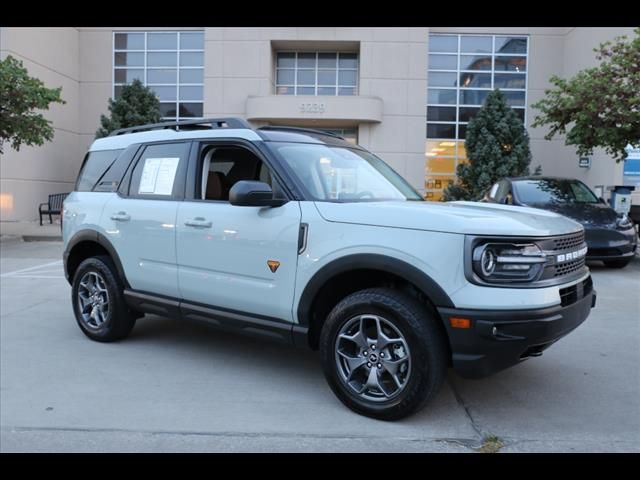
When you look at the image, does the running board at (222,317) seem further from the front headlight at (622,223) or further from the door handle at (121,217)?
the front headlight at (622,223)

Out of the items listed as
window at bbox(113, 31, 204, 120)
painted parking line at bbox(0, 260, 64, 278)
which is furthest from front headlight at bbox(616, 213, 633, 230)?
window at bbox(113, 31, 204, 120)

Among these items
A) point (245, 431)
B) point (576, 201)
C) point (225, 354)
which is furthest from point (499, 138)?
point (245, 431)

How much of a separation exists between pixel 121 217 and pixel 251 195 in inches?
71.7

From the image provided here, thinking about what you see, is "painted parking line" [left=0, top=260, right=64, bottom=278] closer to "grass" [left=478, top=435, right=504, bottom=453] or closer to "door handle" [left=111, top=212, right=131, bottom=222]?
"door handle" [left=111, top=212, right=131, bottom=222]

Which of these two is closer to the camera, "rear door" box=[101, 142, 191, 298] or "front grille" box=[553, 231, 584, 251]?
"front grille" box=[553, 231, 584, 251]

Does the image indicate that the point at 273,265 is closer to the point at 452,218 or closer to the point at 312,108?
the point at 452,218

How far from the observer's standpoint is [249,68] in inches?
869

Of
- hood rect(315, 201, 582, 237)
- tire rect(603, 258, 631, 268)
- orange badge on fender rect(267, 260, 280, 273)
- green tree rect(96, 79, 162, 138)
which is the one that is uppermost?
green tree rect(96, 79, 162, 138)

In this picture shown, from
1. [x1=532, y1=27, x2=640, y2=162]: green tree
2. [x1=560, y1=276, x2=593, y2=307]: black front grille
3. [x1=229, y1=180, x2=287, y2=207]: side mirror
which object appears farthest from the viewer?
[x1=532, y1=27, x2=640, y2=162]: green tree

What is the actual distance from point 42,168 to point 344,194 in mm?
20895

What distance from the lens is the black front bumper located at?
123 inches

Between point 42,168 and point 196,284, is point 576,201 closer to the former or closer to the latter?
point 196,284

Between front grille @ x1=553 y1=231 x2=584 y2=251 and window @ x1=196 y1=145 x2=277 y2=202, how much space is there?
2.30 m

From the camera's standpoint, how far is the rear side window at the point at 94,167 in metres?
5.45
